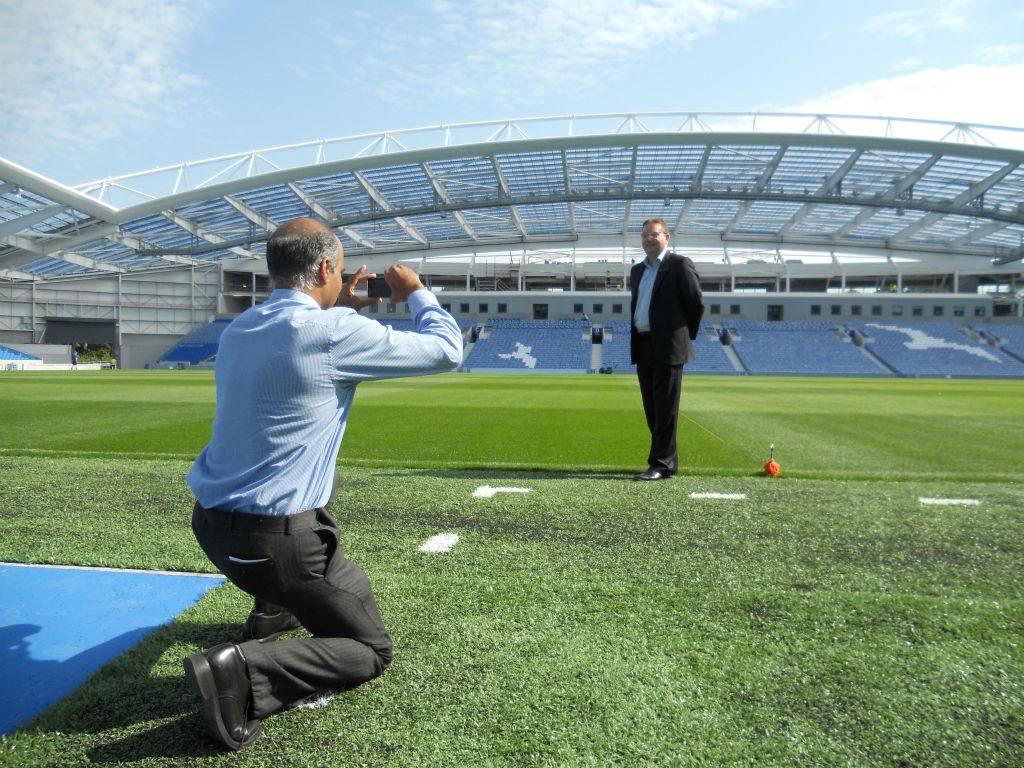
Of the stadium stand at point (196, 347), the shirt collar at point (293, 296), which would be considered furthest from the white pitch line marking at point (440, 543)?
the stadium stand at point (196, 347)

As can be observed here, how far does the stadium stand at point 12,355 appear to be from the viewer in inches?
1802

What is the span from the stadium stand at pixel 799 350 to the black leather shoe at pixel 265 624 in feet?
156

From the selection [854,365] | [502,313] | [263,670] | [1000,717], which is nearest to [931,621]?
[1000,717]

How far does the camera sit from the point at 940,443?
8289 mm

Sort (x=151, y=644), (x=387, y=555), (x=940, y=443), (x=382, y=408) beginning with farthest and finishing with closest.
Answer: (x=382, y=408), (x=940, y=443), (x=387, y=555), (x=151, y=644)

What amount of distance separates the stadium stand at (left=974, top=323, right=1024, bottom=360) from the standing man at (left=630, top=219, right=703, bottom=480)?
184 feet

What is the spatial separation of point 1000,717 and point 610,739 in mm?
1168

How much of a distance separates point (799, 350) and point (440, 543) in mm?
51736

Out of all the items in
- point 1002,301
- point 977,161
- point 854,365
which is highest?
point 977,161

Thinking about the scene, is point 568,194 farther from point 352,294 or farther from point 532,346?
point 352,294

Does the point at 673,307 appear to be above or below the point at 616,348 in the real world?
above

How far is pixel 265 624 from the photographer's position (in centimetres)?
240

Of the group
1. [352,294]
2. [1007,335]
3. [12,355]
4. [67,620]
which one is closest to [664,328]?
[352,294]

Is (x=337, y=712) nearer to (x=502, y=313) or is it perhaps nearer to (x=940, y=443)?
(x=940, y=443)
